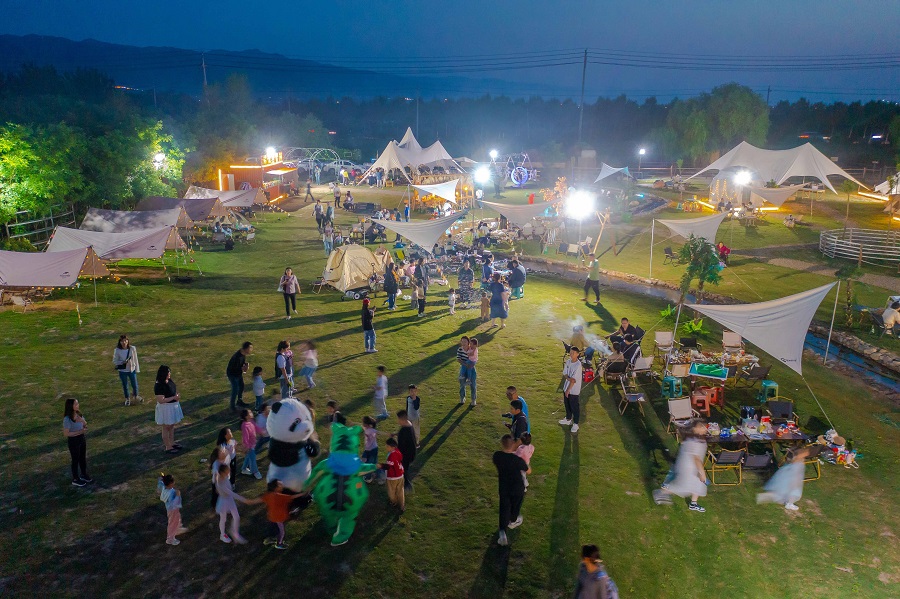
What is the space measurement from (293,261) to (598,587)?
1936 cm

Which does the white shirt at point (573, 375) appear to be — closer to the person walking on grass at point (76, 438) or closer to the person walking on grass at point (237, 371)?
the person walking on grass at point (237, 371)

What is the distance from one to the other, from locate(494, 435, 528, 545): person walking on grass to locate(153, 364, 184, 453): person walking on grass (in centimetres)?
507

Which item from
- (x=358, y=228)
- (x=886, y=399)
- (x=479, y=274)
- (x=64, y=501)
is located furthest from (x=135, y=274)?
(x=886, y=399)

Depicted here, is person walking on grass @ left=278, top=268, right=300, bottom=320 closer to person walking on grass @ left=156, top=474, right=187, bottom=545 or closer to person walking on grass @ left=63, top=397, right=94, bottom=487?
person walking on grass @ left=63, top=397, right=94, bottom=487

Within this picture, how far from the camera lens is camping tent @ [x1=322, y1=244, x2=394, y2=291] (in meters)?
18.0

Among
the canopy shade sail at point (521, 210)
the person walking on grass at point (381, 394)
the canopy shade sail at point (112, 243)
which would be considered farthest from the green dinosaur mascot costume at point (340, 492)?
the canopy shade sail at point (521, 210)

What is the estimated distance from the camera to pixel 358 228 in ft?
84.9

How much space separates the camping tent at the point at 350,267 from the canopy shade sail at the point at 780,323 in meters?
10.7

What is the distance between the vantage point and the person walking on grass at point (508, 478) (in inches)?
265

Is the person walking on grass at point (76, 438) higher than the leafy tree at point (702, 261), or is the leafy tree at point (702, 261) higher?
the leafy tree at point (702, 261)

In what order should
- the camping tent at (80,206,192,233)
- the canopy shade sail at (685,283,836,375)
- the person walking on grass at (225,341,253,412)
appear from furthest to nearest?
the camping tent at (80,206,192,233)
the canopy shade sail at (685,283,836,375)
the person walking on grass at (225,341,253,412)

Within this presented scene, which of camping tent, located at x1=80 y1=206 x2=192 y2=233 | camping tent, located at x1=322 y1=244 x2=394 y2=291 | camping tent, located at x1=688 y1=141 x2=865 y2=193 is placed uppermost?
camping tent, located at x1=688 y1=141 x2=865 y2=193

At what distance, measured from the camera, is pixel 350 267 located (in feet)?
59.2

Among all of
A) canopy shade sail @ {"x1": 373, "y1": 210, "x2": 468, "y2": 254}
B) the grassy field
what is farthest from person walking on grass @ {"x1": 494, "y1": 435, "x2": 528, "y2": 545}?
canopy shade sail @ {"x1": 373, "y1": 210, "x2": 468, "y2": 254}
